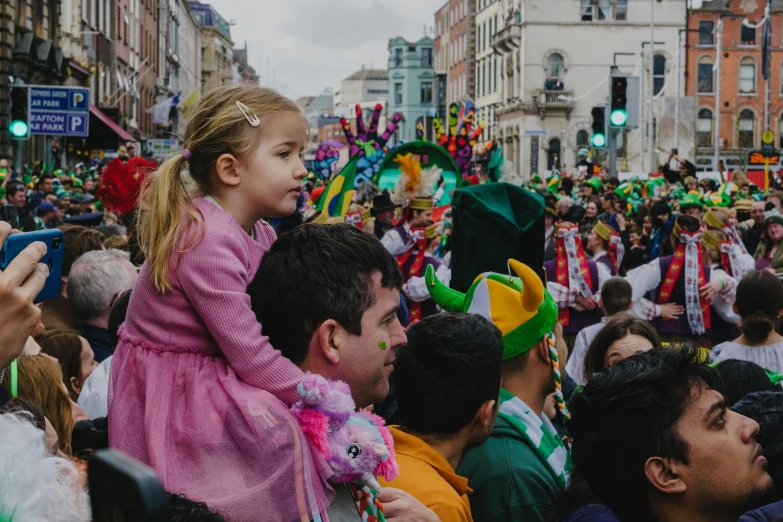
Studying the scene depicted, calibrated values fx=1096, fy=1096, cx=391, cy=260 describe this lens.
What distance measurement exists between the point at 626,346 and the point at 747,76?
6983 cm

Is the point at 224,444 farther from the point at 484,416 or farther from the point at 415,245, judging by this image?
the point at 415,245

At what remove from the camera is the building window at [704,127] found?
69125 mm

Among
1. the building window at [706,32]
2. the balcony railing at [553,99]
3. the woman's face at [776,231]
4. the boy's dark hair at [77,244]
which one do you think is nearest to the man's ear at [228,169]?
the boy's dark hair at [77,244]

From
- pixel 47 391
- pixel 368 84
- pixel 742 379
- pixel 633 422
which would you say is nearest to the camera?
pixel 633 422

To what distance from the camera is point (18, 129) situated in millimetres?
14898

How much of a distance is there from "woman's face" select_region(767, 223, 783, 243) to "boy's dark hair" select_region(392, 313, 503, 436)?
9072 mm

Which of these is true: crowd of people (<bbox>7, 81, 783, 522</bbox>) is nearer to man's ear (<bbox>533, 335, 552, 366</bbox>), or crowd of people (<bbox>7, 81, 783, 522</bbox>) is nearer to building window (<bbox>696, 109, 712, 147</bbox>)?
man's ear (<bbox>533, 335, 552, 366</bbox>)

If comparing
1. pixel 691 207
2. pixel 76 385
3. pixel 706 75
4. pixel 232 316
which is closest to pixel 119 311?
pixel 76 385

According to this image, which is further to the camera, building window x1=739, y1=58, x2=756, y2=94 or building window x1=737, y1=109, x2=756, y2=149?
building window x1=739, y1=58, x2=756, y2=94

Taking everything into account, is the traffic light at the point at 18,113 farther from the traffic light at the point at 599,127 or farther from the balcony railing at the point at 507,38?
the balcony railing at the point at 507,38

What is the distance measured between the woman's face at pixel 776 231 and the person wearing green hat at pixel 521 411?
328 inches

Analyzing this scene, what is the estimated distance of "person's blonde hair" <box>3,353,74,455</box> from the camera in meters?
3.42

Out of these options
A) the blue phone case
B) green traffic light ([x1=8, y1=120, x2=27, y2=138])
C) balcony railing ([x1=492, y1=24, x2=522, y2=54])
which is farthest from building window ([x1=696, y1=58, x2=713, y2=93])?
the blue phone case

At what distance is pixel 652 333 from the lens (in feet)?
16.1
